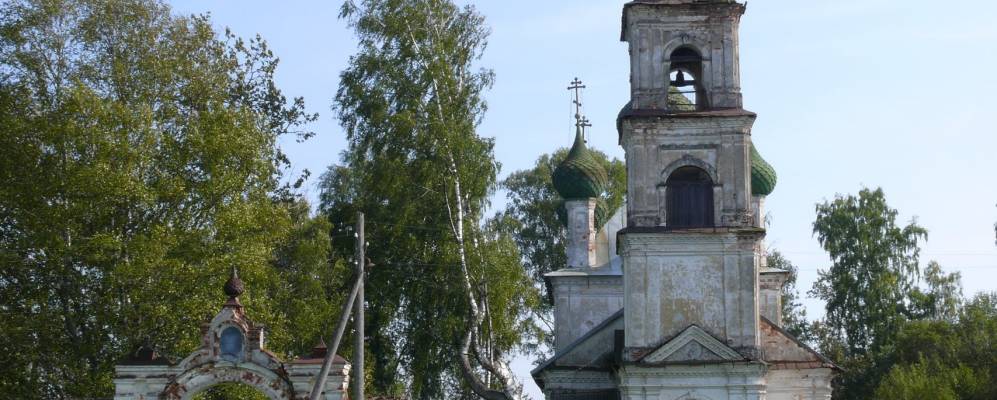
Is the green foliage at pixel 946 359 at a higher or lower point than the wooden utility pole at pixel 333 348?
higher

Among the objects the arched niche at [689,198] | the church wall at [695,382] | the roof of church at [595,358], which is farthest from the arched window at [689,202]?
the roof of church at [595,358]

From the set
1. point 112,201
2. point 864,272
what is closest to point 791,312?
point 864,272

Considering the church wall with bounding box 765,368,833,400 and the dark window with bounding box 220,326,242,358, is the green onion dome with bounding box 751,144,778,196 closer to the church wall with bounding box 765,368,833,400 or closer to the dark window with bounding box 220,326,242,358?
the church wall with bounding box 765,368,833,400

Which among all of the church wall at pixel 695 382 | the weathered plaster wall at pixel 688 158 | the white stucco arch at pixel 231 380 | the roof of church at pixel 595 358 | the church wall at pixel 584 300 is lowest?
the white stucco arch at pixel 231 380

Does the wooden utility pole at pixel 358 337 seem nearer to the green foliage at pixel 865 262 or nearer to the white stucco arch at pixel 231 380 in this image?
the white stucco arch at pixel 231 380

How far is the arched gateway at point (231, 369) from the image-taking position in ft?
61.1

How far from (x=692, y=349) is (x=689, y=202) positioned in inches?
85.8

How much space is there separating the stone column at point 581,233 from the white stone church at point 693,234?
5293 mm

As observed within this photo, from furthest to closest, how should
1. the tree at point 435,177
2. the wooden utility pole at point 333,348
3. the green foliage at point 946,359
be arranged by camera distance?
the green foliage at point 946,359
the tree at point 435,177
the wooden utility pole at point 333,348

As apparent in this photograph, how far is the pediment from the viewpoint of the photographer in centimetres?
2189

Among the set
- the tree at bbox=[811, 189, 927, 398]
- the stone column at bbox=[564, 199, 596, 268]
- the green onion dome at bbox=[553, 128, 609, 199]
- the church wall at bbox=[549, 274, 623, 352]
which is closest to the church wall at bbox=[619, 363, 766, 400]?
the church wall at bbox=[549, 274, 623, 352]

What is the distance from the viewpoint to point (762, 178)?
2981 centimetres

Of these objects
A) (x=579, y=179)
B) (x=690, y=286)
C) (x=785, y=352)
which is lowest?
(x=785, y=352)

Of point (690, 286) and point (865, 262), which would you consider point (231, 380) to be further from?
point (865, 262)
